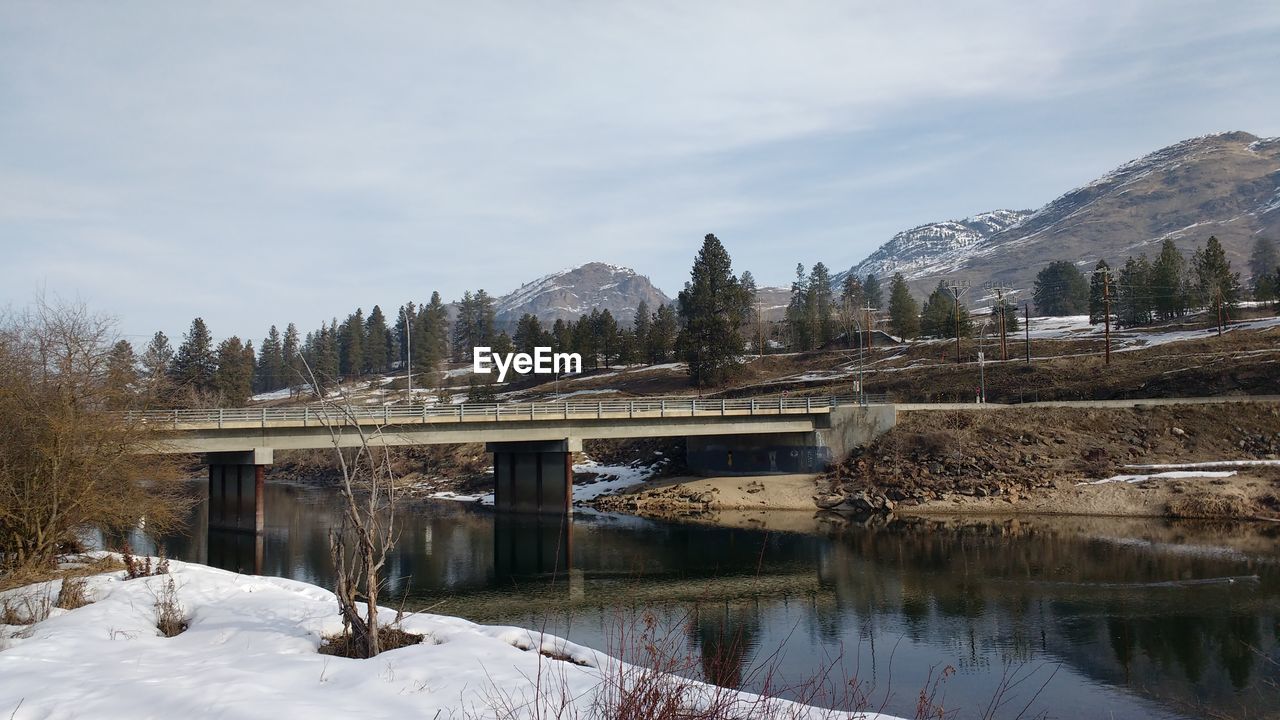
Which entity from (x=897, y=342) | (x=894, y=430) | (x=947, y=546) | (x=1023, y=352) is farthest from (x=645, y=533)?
(x=897, y=342)

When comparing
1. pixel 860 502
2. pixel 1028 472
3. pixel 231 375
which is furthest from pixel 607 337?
pixel 1028 472

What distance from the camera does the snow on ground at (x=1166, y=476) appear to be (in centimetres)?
5366

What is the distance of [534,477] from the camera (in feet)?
211

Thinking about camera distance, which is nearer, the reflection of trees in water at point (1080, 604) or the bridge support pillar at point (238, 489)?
the reflection of trees in water at point (1080, 604)

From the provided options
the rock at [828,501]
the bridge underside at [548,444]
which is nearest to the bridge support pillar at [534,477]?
the bridge underside at [548,444]

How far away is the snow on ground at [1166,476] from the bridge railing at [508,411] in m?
18.5

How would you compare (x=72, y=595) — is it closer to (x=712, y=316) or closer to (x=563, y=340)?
(x=712, y=316)

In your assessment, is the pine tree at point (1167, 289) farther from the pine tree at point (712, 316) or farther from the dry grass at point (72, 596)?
the dry grass at point (72, 596)

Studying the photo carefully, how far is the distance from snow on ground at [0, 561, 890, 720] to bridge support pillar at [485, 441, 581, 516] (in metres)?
40.5

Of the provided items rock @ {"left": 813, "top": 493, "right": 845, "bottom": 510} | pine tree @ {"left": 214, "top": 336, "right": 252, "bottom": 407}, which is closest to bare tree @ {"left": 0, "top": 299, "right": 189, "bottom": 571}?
rock @ {"left": 813, "top": 493, "right": 845, "bottom": 510}

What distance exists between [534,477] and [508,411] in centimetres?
722

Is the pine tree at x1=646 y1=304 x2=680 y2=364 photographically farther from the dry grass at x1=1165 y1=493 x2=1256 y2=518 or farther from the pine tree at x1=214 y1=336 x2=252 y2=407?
the dry grass at x1=1165 y1=493 x2=1256 y2=518

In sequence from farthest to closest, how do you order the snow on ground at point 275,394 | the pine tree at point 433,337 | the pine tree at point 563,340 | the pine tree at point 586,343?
the snow on ground at point 275,394, the pine tree at point 433,337, the pine tree at point 563,340, the pine tree at point 586,343

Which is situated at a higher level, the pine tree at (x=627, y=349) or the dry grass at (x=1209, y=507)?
the pine tree at (x=627, y=349)
